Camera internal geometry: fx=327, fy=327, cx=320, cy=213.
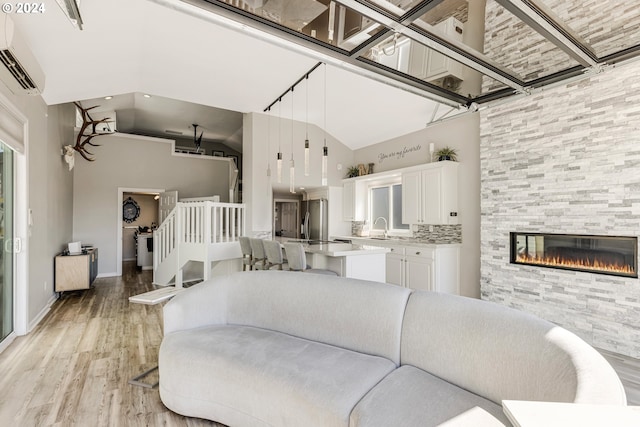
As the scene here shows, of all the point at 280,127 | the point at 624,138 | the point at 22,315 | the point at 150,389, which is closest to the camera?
the point at 150,389

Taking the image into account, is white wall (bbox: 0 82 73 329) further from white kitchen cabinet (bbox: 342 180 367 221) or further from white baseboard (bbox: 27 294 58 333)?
white kitchen cabinet (bbox: 342 180 367 221)

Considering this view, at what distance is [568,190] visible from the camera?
12.2 ft

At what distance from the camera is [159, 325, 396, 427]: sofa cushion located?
5.40 feet

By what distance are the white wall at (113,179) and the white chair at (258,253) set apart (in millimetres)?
4823

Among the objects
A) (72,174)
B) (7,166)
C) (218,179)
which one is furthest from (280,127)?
(72,174)

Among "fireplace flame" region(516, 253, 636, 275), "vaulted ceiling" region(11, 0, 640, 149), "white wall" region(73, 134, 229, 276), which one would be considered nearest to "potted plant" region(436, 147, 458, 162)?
"vaulted ceiling" region(11, 0, 640, 149)

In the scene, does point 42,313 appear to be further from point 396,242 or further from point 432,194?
point 432,194

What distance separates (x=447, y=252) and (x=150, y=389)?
426 cm

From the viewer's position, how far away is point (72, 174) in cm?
727

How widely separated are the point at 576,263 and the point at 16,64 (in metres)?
5.92

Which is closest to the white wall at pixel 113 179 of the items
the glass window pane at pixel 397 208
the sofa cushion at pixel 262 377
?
the glass window pane at pixel 397 208

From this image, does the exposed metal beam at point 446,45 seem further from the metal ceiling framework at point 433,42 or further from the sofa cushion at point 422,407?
the sofa cushion at point 422,407

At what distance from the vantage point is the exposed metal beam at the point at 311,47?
2.36 metres

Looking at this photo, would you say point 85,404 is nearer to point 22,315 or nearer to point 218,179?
point 22,315
